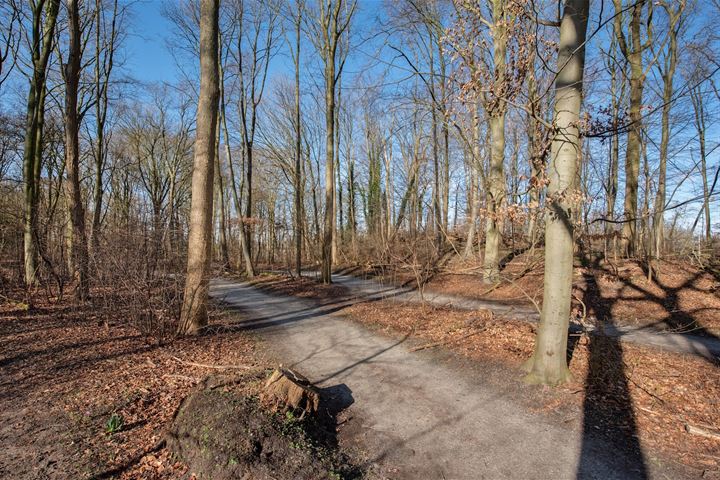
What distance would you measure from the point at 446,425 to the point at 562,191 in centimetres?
310

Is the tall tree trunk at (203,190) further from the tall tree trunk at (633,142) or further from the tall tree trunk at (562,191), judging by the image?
the tall tree trunk at (633,142)

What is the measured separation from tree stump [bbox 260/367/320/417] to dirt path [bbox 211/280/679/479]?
1.61 feet

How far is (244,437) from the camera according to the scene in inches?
138

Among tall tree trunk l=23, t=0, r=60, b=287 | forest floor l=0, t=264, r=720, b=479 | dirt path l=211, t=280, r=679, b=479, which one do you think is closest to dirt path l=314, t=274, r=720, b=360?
forest floor l=0, t=264, r=720, b=479

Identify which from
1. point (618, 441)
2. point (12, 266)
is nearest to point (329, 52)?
point (12, 266)

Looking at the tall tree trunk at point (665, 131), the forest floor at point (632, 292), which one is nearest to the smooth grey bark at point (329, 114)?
the forest floor at point (632, 292)

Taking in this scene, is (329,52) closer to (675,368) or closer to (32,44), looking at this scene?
(32,44)

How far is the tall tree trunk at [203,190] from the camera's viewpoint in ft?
23.9

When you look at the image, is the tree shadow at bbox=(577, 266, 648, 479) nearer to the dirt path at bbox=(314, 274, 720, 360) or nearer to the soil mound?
the dirt path at bbox=(314, 274, 720, 360)

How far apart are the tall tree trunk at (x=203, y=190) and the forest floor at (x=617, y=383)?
3.81m

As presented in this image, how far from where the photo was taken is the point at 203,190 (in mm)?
7395

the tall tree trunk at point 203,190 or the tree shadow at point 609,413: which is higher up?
the tall tree trunk at point 203,190

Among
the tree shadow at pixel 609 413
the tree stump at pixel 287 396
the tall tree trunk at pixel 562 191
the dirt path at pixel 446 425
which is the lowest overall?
the dirt path at pixel 446 425

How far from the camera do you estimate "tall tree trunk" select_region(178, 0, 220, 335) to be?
7.28 m
